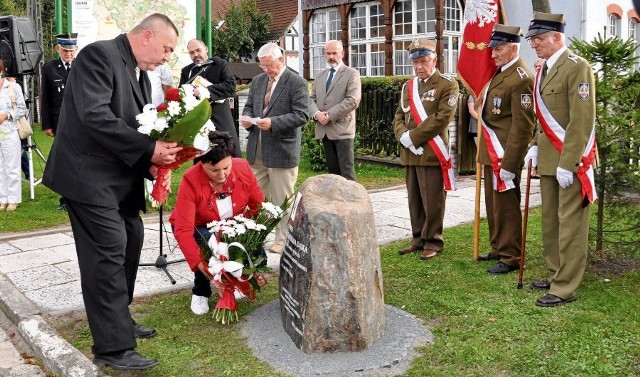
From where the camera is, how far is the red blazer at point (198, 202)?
4.84 metres

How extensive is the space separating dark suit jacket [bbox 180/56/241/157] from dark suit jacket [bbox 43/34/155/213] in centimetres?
308

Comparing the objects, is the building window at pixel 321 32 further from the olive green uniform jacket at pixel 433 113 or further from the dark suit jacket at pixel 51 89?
the olive green uniform jacket at pixel 433 113

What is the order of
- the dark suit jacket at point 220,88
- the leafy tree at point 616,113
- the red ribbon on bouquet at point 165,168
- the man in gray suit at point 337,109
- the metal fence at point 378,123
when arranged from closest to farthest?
the red ribbon on bouquet at point 165,168
the leafy tree at point 616,113
the dark suit jacket at point 220,88
the man in gray suit at point 337,109
the metal fence at point 378,123

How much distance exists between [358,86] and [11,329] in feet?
15.0

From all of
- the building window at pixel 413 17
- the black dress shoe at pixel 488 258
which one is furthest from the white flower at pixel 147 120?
the building window at pixel 413 17

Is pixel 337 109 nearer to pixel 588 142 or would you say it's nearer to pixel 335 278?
pixel 588 142

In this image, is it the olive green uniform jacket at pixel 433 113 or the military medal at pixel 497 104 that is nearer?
the military medal at pixel 497 104

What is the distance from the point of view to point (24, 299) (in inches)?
215

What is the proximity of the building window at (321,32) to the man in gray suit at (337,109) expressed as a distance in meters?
15.5

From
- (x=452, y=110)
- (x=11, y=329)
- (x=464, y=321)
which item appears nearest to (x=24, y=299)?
(x=11, y=329)

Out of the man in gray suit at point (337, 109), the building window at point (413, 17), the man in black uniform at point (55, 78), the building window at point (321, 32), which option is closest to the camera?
the man in gray suit at point (337, 109)

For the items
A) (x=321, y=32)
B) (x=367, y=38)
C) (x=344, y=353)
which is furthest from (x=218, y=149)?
(x=321, y=32)

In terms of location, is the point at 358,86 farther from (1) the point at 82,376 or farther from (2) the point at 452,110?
(1) the point at 82,376

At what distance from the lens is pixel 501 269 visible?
600cm
